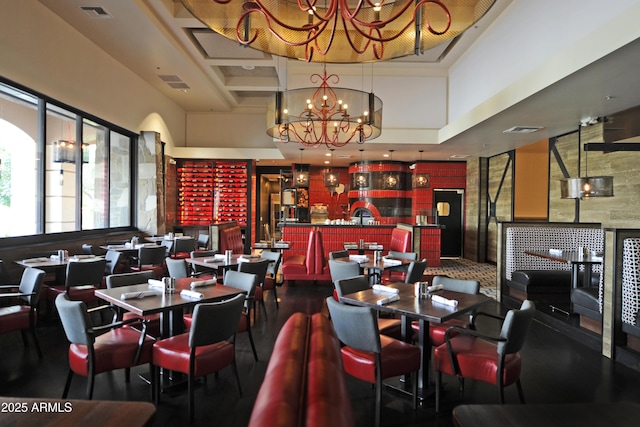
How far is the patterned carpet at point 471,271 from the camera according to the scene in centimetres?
824

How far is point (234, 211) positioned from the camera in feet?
42.3

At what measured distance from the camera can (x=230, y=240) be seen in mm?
9188

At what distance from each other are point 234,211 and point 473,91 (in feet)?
26.3

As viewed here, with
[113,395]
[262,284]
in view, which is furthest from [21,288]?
[262,284]

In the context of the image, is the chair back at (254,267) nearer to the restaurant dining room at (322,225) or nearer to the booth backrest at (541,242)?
the restaurant dining room at (322,225)

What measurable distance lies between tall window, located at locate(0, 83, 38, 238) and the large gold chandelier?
4929 mm

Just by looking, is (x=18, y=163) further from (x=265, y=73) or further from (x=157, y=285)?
(x=265, y=73)

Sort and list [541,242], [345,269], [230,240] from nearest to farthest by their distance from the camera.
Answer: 1. [345,269]
2. [541,242]
3. [230,240]

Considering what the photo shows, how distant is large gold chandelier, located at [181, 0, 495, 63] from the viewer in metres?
2.22

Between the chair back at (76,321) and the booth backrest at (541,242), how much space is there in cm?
639

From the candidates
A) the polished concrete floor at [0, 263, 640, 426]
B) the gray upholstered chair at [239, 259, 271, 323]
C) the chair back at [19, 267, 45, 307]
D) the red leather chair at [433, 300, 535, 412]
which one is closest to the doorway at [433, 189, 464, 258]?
the polished concrete floor at [0, 263, 640, 426]

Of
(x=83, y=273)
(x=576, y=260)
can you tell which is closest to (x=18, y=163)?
(x=83, y=273)

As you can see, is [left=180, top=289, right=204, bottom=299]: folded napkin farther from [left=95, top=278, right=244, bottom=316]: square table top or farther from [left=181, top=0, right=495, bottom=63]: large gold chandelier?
[left=181, top=0, right=495, bottom=63]: large gold chandelier

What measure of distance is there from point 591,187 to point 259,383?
502 cm
